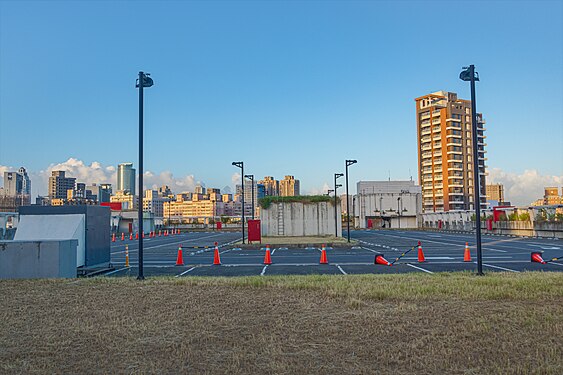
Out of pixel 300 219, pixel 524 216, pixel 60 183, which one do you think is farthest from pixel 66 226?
pixel 60 183

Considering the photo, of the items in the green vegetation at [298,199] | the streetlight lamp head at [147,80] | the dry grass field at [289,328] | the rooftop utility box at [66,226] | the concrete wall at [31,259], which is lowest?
the dry grass field at [289,328]

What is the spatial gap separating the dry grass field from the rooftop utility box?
3367 mm

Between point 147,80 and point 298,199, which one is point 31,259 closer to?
point 147,80

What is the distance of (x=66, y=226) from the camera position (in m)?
14.0

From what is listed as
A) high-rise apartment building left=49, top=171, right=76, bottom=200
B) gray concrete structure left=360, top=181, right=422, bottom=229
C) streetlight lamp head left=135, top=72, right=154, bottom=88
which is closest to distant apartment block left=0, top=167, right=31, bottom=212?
high-rise apartment building left=49, top=171, right=76, bottom=200

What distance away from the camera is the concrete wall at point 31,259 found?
496 inches

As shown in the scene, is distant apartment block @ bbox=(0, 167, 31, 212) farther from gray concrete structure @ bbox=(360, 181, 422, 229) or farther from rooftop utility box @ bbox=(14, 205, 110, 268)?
rooftop utility box @ bbox=(14, 205, 110, 268)

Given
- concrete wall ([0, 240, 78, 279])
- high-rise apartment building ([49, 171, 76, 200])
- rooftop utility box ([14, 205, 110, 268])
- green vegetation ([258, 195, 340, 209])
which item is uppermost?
high-rise apartment building ([49, 171, 76, 200])

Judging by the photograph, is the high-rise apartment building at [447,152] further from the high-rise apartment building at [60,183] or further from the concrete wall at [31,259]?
the high-rise apartment building at [60,183]

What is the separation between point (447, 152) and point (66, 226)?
105545 mm

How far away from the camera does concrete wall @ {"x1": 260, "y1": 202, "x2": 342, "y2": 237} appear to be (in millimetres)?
41531

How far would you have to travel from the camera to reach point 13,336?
6.47 m

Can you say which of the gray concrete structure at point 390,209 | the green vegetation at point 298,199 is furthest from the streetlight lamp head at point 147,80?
the gray concrete structure at point 390,209

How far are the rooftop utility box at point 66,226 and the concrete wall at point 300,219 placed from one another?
1058 inches
